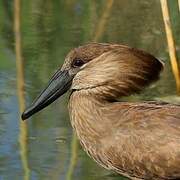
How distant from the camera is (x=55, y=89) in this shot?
5.46 m

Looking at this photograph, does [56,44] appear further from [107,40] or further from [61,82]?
[61,82]

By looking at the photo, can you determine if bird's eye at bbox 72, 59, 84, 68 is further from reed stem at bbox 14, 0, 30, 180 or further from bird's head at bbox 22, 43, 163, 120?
reed stem at bbox 14, 0, 30, 180

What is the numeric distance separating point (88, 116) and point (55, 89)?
278mm

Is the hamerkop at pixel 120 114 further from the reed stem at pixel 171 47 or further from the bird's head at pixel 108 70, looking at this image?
the reed stem at pixel 171 47

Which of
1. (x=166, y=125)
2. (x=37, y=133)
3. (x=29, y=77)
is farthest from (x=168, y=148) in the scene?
(x=29, y=77)

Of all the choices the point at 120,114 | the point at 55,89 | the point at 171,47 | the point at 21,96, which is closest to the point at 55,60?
the point at 21,96

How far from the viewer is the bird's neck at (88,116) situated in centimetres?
523

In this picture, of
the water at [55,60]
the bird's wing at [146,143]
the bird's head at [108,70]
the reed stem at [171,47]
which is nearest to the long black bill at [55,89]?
the bird's head at [108,70]

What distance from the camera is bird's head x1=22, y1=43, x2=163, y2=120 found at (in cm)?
525

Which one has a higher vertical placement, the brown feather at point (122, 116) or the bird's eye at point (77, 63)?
the bird's eye at point (77, 63)

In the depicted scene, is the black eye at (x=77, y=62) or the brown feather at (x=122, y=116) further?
the black eye at (x=77, y=62)

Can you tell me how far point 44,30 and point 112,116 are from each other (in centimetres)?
350

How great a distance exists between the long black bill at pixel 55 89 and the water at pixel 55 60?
0.46 meters

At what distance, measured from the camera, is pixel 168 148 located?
5047 mm
